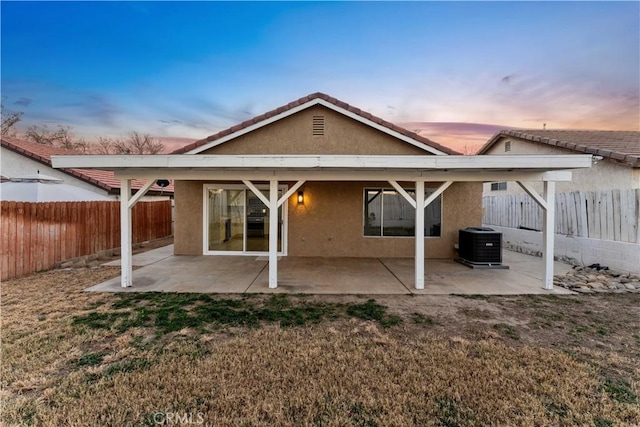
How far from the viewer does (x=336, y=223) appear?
962cm

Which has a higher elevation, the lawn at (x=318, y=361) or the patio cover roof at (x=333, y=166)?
the patio cover roof at (x=333, y=166)

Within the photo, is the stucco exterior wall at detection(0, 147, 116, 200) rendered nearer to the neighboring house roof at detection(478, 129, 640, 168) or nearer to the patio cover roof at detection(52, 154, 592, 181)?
the patio cover roof at detection(52, 154, 592, 181)

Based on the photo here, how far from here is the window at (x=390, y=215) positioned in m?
9.55

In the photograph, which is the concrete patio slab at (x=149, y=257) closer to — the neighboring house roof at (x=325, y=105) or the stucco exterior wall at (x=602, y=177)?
the neighboring house roof at (x=325, y=105)

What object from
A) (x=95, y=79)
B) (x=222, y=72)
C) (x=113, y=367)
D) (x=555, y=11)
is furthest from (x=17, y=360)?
(x=555, y=11)

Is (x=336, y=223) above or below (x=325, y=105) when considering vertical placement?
below

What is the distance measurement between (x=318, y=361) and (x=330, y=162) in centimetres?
338

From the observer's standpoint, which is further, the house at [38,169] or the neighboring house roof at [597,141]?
the house at [38,169]

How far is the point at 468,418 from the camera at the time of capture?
2447 mm

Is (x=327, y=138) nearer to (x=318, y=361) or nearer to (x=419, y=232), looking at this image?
(x=419, y=232)

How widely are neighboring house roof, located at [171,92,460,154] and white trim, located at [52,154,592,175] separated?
3507 mm

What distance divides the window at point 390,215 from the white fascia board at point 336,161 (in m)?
4.00

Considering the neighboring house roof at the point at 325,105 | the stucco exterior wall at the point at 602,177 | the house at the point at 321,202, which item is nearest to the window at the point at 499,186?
the stucco exterior wall at the point at 602,177

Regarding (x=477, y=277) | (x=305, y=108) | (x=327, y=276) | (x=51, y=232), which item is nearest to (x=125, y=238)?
(x=51, y=232)
